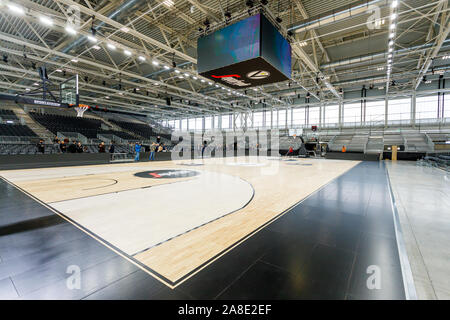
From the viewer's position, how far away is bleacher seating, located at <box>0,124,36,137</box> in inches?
712

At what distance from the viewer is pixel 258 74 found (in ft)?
23.7

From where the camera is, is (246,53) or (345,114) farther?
(345,114)

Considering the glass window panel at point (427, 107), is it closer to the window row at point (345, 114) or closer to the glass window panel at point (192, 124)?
the window row at point (345, 114)

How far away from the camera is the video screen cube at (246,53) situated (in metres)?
5.95

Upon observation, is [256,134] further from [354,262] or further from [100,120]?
[354,262]

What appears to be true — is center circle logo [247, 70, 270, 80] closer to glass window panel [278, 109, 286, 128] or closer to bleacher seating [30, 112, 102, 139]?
bleacher seating [30, 112, 102, 139]

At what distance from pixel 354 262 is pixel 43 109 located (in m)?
39.8

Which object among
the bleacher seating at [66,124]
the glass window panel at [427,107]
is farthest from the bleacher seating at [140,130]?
the glass window panel at [427,107]

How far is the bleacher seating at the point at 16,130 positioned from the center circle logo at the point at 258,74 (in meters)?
22.4

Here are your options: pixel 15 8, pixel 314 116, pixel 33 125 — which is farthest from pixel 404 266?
pixel 314 116

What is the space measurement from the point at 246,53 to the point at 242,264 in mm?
5887

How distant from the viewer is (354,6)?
7.39 m

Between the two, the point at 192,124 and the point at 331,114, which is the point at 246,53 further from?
the point at 192,124

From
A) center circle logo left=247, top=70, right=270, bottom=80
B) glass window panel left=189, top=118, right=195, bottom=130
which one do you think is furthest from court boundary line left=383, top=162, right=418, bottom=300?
glass window panel left=189, top=118, right=195, bottom=130
